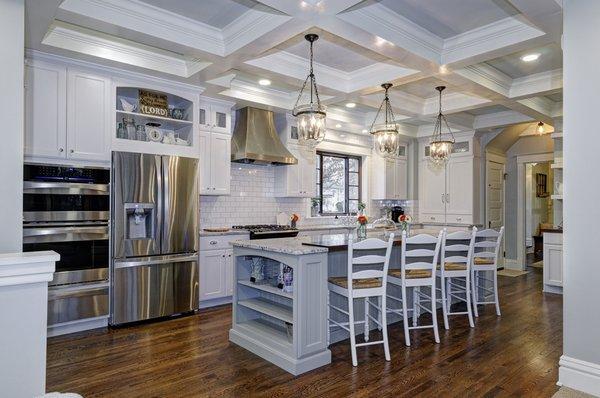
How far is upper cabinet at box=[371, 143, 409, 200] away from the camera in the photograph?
766cm

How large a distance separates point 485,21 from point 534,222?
8.95 meters

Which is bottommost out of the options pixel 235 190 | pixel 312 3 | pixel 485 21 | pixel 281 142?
pixel 235 190

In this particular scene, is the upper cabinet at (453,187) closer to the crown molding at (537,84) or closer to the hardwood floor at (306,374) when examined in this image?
the crown molding at (537,84)

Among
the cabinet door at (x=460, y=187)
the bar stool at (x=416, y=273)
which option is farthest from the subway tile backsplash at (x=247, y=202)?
the cabinet door at (x=460, y=187)

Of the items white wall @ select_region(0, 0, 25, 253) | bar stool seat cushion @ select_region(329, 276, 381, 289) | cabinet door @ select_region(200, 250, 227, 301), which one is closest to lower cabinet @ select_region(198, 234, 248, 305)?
cabinet door @ select_region(200, 250, 227, 301)

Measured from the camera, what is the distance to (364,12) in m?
3.24

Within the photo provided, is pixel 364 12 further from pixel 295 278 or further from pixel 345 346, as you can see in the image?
pixel 345 346

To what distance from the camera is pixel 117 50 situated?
399 centimetres

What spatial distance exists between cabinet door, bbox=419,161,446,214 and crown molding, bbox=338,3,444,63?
163 inches

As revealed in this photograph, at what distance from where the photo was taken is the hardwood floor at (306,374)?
9.22 ft

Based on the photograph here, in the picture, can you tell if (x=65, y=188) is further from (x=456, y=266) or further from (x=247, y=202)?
(x=456, y=266)

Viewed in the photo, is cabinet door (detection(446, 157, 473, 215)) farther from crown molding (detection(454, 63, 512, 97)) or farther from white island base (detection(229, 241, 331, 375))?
white island base (detection(229, 241, 331, 375))

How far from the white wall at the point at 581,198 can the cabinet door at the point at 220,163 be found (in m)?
3.89

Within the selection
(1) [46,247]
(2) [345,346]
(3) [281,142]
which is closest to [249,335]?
(2) [345,346]
